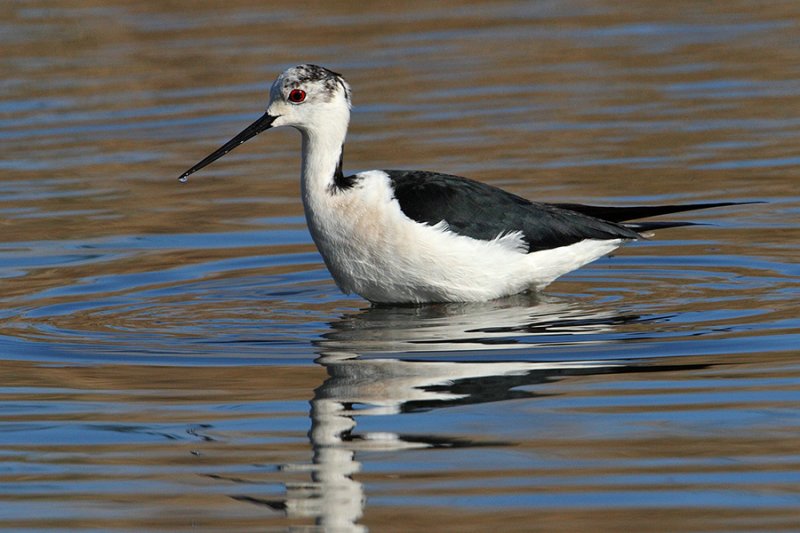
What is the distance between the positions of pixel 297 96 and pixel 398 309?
1.38 m

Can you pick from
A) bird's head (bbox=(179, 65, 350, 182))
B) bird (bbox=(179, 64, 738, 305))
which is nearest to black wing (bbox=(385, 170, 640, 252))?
bird (bbox=(179, 64, 738, 305))

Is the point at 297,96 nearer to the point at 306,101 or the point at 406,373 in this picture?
the point at 306,101

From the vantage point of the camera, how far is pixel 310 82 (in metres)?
9.79

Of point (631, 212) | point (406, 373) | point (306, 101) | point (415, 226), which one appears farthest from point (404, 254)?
point (406, 373)

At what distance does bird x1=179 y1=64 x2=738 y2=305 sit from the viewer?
374 inches

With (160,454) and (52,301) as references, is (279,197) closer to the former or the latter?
(52,301)

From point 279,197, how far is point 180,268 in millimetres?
2258

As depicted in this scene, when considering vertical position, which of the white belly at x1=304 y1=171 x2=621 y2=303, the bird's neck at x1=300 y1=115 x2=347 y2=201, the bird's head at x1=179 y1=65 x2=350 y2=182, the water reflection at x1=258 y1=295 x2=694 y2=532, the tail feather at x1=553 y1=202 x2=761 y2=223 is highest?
the bird's head at x1=179 y1=65 x2=350 y2=182

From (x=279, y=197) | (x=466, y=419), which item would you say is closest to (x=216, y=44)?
(x=279, y=197)

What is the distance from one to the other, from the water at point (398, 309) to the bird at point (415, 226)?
0.23m

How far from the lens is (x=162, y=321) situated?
30.8 feet

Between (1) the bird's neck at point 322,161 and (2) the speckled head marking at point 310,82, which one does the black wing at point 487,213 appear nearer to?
(1) the bird's neck at point 322,161

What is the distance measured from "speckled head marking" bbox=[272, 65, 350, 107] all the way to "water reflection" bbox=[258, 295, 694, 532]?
132cm

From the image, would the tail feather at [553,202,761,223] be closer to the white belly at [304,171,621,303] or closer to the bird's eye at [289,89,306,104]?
the white belly at [304,171,621,303]
